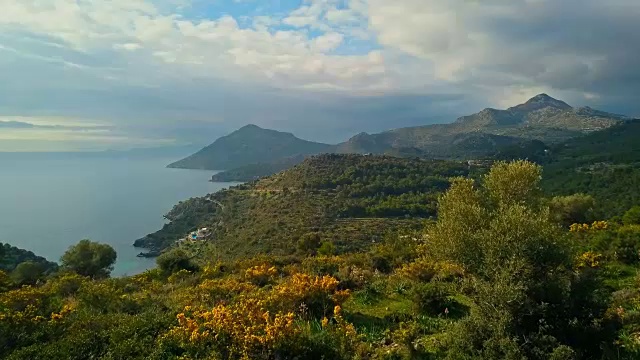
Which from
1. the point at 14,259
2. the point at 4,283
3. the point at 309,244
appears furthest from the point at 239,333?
the point at 14,259

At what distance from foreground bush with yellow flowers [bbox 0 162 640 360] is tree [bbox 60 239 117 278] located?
85.3ft

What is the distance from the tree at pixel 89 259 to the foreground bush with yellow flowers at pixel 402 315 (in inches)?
1024

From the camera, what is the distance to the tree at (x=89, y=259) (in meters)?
38.8

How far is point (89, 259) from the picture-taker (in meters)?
40.3

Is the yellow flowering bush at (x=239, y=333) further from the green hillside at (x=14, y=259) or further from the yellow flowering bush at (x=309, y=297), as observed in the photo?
the green hillside at (x=14, y=259)

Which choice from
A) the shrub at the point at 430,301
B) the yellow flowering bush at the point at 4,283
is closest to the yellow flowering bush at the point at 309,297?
the shrub at the point at 430,301

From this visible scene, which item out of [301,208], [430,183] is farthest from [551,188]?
[301,208]

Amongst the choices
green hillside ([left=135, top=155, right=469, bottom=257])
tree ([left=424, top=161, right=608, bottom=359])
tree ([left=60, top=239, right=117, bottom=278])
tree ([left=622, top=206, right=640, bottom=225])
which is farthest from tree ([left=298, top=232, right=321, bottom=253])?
tree ([left=424, top=161, right=608, bottom=359])

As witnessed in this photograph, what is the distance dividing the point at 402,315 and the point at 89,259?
38.7m

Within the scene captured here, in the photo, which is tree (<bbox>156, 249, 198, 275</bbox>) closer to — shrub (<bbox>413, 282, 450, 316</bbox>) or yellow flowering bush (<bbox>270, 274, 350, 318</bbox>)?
yellow flowering bush (<bbox>270, 274, 350, 318</bbox>)

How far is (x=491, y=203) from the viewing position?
19.1 metres

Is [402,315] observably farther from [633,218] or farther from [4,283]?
[633,218]

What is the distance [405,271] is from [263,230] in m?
61.2

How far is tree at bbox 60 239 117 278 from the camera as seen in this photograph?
38.8 m
